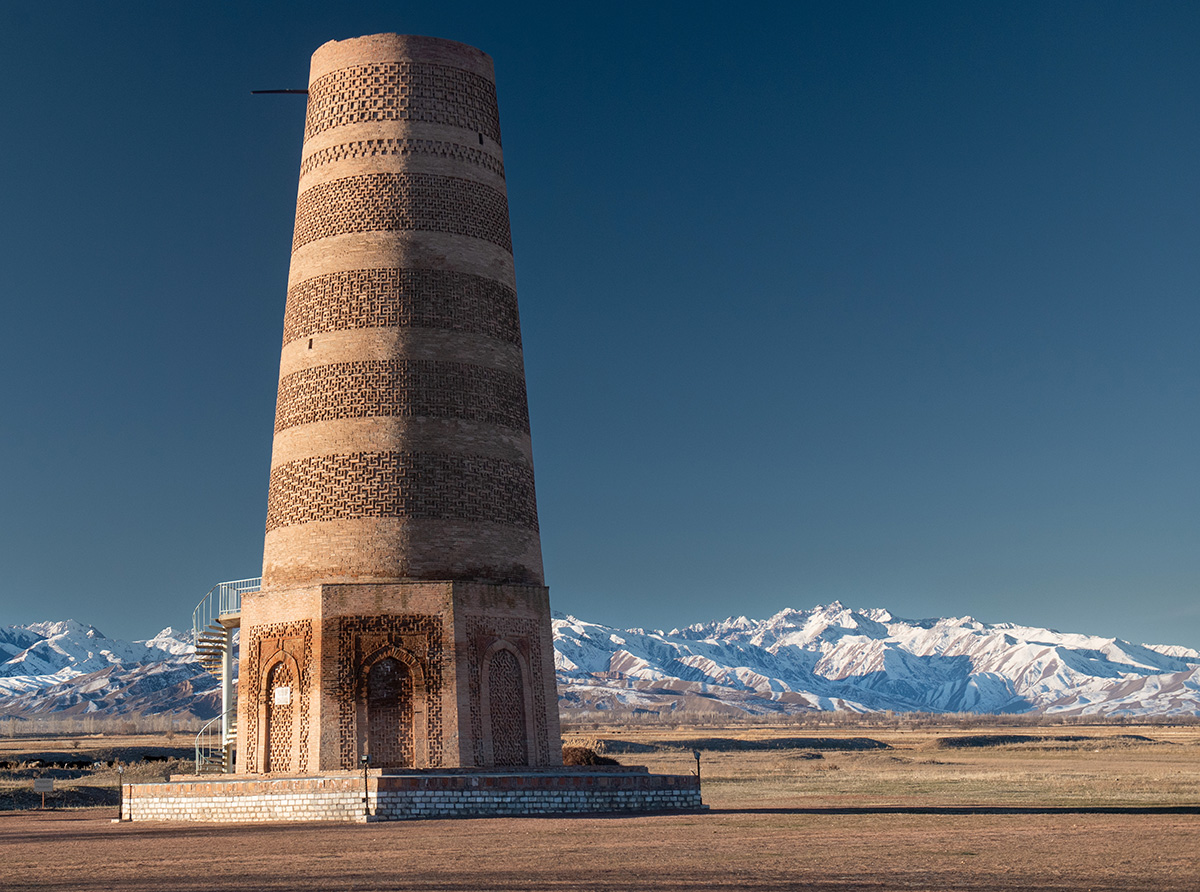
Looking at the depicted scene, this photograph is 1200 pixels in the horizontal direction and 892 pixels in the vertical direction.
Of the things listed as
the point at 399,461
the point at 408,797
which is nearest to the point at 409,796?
the point at 408,797

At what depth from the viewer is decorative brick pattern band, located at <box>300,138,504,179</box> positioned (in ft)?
99.1

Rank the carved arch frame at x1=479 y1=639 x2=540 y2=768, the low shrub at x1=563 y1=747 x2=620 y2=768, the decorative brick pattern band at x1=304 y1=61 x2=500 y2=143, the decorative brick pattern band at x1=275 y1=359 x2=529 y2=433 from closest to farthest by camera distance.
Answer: the carved arch frame at x1=479 y1=639 x2=540 y2=768
the decorative brick pattern band at x1=275 y1=359 x2=529 y2=433
the decorative brick pattern band at x1=304 y1=61 x2=500 y2=143
the low shrub at x1=563 y1=747 x2=620 y2=768

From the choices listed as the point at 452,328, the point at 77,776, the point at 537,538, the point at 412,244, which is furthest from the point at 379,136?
the point at 77,776

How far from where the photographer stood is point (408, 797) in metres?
24.9

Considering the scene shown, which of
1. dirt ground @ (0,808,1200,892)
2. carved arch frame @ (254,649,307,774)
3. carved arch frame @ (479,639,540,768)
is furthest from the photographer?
carved arch frame @ (479,639,540,768)

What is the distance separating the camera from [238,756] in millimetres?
28547

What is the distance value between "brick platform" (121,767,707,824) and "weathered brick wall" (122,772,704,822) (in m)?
0.02

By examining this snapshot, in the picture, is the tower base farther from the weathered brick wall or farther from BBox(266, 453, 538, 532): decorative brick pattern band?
BBox(266, 453, 538, 532): decorative brick pattern band

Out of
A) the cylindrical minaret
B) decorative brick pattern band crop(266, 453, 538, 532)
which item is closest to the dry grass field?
the cylindrical minaret

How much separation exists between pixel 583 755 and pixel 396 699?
632 inches

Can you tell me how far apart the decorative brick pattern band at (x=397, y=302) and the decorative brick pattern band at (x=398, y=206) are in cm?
104

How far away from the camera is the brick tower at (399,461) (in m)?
27.4

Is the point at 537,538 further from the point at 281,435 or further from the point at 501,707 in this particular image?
the point at 281,435

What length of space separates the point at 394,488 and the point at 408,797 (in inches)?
244
